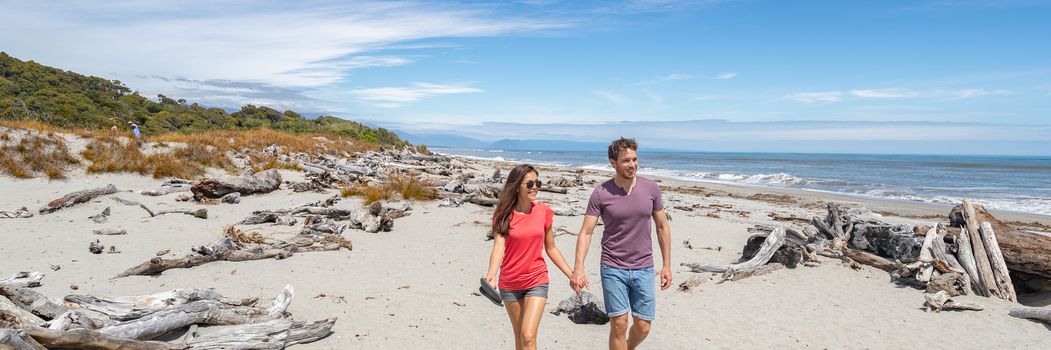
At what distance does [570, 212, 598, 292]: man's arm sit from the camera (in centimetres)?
402

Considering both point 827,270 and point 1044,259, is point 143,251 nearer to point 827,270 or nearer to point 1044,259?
point 827,270

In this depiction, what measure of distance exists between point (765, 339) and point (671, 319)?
103cm

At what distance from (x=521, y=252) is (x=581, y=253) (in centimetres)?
54

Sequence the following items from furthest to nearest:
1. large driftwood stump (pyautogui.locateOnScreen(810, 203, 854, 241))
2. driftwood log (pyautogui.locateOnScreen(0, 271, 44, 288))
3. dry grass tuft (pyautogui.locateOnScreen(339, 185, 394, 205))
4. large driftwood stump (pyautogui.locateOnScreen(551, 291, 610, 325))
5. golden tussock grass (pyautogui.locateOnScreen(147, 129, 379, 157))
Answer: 1. golden tussock grass (pyautogui.locateOnScreen(147, 129, 379, 157))
2. dry grass tuft (pyautogui.locateOnScreen(339, 185, 394, 205))
3. large driftwood stump (pyautogui.locateOnScreen(810, 203, 854, 241))
4. large driftwood stump (pyautogui.locateOnScreen(551, 291, 610, 325))
5. driftwood log (pyautogui.locateOnScreen(0, 271, 44, 288))

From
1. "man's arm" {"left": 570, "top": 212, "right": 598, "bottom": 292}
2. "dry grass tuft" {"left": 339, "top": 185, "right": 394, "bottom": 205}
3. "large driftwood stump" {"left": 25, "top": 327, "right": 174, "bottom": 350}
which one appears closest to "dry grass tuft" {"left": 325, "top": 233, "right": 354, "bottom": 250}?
"dry grass tuft" {"left": 339, "top": 185, "right": 394, "bottom": 205}

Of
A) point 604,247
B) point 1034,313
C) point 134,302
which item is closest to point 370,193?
point 134,302

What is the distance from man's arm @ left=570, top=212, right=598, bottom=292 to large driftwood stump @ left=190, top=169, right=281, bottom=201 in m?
11.5

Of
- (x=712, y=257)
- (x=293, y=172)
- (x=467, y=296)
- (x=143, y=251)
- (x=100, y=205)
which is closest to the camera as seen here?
(x=467, y=296)

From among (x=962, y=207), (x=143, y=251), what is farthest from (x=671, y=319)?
(x=143, y=251)

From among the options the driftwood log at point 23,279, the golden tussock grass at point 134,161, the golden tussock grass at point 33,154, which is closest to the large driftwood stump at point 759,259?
the driftwood log at point 23,279

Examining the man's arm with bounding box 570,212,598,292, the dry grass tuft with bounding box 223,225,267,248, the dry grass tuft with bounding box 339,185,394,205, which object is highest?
the man's arm with bounding box 570,212,598,292

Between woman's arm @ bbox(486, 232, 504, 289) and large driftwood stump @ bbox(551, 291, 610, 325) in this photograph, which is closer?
woman's arm @ bbox(486, 232, 504, 289)

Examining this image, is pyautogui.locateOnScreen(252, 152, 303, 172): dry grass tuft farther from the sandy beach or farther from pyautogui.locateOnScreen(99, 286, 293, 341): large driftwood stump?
pyautogui.locateOnScreen(99, 286, 293, 341): large driftwood stump

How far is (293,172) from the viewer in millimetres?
18953
